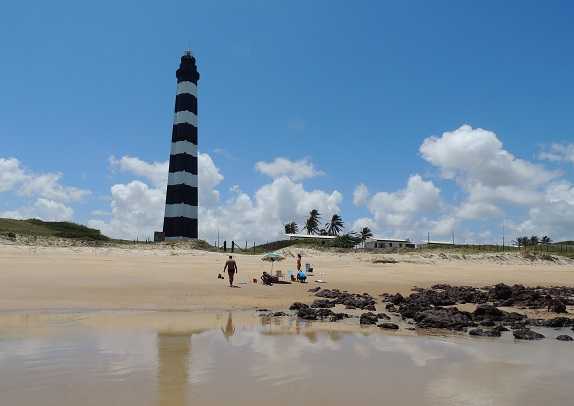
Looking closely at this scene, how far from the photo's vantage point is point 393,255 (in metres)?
53.3

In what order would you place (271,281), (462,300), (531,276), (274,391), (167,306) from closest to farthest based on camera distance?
(274,391) → (167,306) → (462,300) → (271,281) → (531,276)

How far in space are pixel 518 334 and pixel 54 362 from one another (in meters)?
11.6

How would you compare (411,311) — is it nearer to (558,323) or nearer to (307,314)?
(307,314)

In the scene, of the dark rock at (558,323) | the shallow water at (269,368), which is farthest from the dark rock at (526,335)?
the dark rock at (558,323)

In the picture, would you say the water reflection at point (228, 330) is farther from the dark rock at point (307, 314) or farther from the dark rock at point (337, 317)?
the dark rock at point (337, 317)

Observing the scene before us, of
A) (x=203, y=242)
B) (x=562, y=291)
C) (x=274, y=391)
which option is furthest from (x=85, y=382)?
Result: (x=203, y=242)

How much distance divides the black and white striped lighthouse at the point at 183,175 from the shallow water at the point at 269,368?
51.5m

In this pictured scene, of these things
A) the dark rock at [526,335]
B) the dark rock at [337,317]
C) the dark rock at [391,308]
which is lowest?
the dark rock at [391,308]

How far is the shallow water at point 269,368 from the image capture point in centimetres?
679

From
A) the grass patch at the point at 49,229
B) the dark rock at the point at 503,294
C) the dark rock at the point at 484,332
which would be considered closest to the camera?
the dark rock at the point at 484,332

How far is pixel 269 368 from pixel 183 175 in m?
57.8

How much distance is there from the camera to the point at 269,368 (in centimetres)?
849

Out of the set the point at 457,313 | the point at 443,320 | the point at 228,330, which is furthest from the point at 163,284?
the point at 443,320

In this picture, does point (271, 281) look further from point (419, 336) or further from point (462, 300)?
point (419, 336)
